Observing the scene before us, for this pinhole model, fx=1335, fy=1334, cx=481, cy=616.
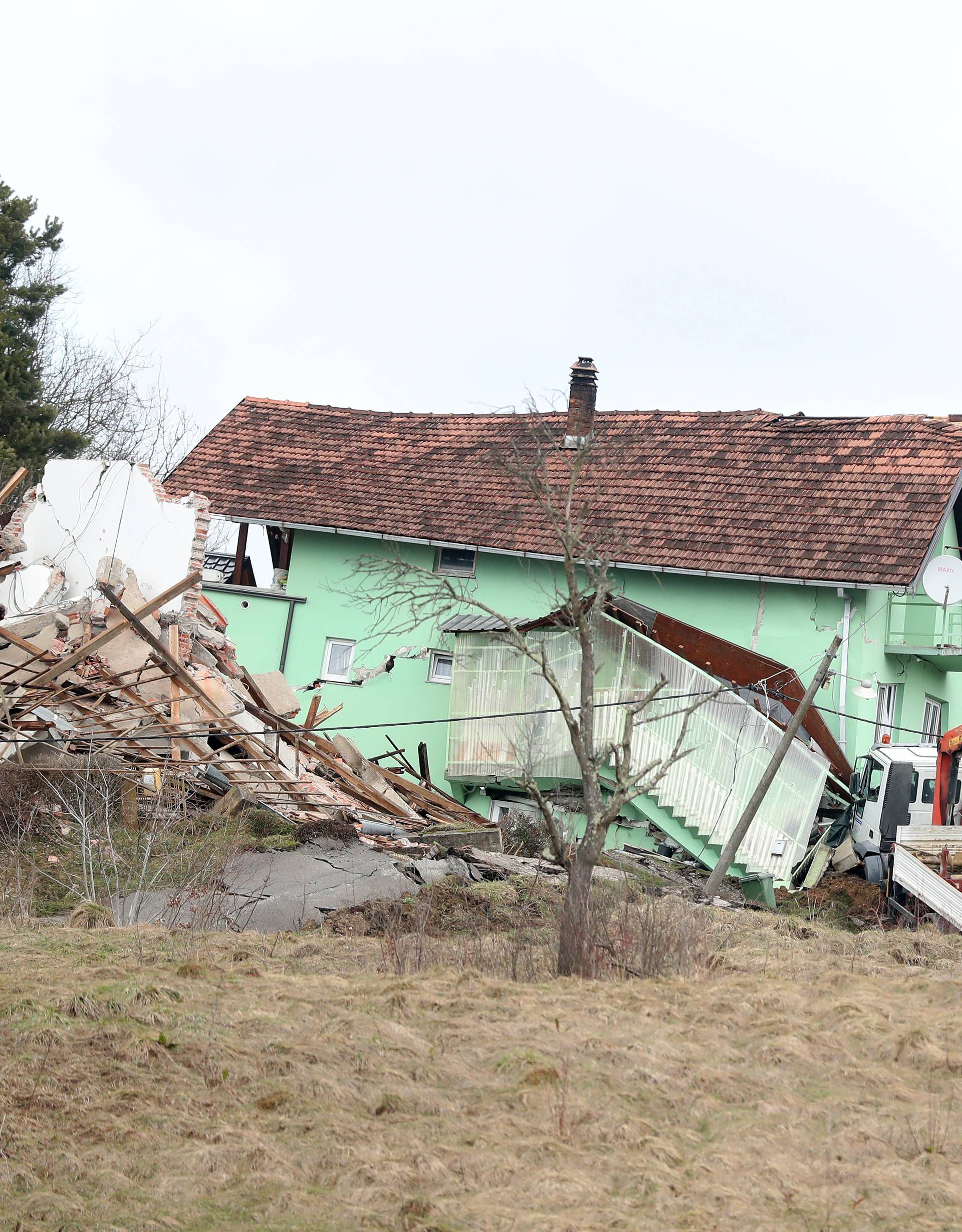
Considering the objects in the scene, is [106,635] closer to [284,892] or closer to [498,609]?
[284,892]

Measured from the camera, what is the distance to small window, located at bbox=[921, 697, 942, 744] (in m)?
24.7

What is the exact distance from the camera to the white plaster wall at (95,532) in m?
19.9

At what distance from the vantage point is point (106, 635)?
15.5m

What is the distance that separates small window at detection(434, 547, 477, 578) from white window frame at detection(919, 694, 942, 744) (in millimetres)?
8943

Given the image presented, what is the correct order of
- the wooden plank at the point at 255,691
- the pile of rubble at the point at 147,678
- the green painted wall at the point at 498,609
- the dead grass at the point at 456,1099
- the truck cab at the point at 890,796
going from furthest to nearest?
the green painted wall at the point at 498,609
the truck cab at the point at 890,796
the wooden plank at the point at 255,691
the pile of rubble at the point at 147,678
the dead grass at the point at 456,1099

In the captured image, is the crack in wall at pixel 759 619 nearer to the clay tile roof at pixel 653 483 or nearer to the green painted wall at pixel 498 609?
the green painted wall at pixel 498 609

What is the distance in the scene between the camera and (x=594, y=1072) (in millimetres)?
7469

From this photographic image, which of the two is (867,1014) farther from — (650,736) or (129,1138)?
(650,736)

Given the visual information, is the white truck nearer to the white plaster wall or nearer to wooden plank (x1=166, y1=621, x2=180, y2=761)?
wooden plank (x1=166, y1=621, x2=180, y2=761)

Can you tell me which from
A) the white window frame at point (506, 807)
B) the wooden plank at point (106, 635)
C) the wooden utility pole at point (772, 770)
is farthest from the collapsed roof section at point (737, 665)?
the wooden plank at point (106, 635)

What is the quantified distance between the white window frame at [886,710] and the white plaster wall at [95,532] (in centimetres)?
1192

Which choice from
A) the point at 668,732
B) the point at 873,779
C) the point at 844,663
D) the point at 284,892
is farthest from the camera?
the point at 844,663

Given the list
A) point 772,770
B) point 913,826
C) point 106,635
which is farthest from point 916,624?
point 106,635

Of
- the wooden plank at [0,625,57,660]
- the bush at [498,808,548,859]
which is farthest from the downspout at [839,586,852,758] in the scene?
the wooden plank at [0,625,57,660]
